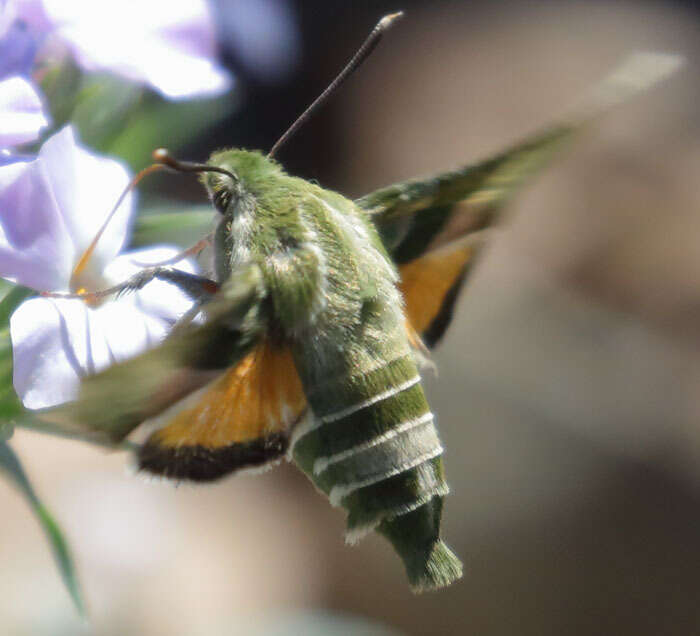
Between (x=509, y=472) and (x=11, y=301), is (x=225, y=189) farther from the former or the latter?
(x=509, y=472)

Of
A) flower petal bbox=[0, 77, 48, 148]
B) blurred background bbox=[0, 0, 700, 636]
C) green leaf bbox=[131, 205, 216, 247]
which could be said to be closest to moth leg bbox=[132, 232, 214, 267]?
green leaf bbox=[131, 205, 216, 247]

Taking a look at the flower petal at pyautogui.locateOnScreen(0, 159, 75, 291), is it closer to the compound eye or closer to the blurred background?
the compound eye

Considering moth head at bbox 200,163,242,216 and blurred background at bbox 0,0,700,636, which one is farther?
blurred background at bbox 0,0,700,636

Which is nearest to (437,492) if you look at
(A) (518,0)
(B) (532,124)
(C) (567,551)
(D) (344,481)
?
(D) (344,481)

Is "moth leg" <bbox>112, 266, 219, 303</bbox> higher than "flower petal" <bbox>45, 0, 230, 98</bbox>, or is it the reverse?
"flower petal" <bbox>45, 0, 230, 98</bbox>

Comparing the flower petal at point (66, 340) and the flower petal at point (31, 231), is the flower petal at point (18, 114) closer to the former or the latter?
the flower petal at point (31, 231)

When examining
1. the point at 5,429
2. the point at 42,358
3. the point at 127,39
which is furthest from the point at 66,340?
the point at 127,39
